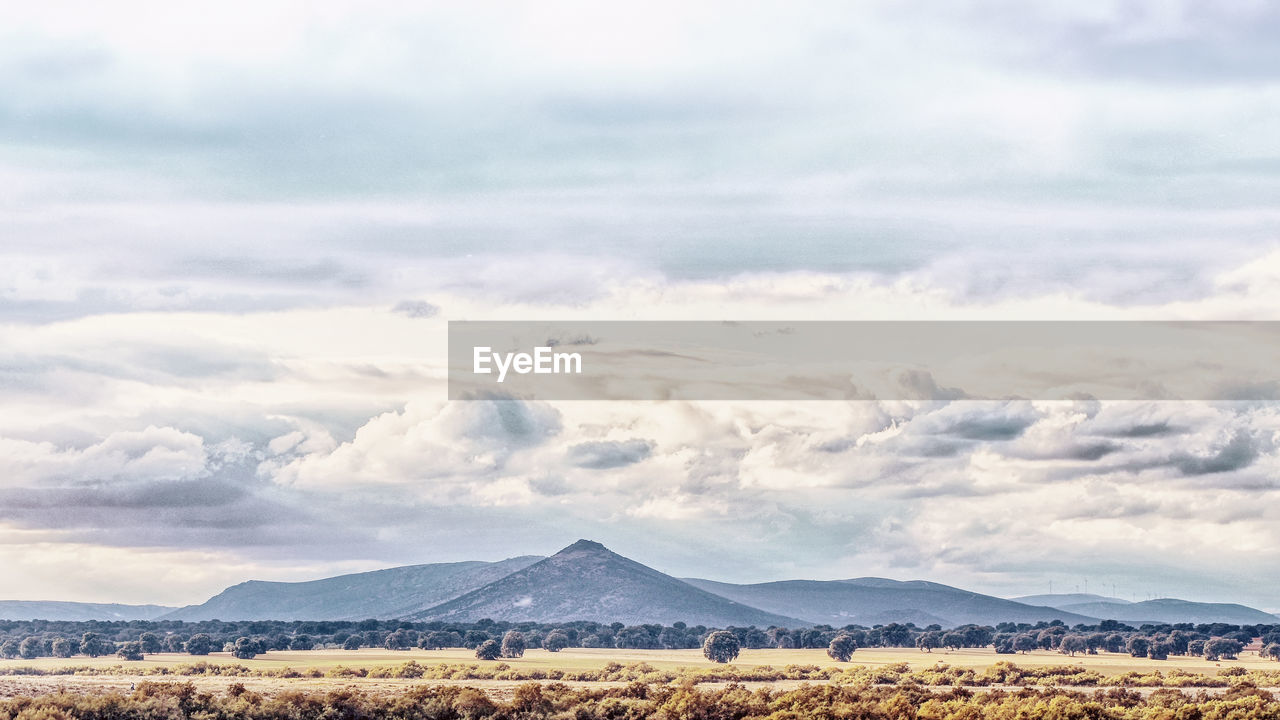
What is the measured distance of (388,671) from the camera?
163625mm

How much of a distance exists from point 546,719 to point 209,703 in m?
20.9

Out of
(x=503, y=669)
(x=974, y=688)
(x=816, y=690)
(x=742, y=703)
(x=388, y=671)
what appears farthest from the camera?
(x=503, y=669)

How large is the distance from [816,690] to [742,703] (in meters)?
9.49

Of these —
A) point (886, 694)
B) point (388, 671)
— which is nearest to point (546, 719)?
point (886, 694)

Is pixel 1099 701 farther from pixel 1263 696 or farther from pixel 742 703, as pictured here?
pixel 742 703

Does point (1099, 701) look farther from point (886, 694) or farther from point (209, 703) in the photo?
point (209, 703)

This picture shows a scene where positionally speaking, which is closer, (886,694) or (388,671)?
(886,694)

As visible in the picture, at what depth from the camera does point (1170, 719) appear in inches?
3543

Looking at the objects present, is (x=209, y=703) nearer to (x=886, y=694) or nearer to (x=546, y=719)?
(x=546, y=719)

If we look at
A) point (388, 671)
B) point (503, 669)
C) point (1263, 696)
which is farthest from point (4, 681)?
point (1263, 696)

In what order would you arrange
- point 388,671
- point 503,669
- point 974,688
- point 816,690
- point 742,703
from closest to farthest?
point 742,703
point 816,690
point 974,688
point 388,671
point 503,669

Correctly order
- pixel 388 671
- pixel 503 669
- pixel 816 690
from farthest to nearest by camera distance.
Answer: pixel 503 669 → pixel 388 671 → pixel 816 690

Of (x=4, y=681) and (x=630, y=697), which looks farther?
(x=4, y=681)

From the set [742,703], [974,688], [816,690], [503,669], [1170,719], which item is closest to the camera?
[1170,719]
